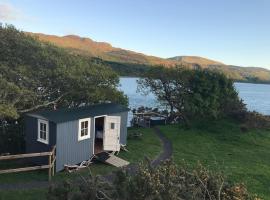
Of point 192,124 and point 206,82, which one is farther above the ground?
point 206,82

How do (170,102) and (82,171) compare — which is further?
(170,102)

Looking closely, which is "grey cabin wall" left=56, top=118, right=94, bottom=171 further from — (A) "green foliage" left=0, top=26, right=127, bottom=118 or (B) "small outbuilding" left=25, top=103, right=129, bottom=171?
(A) "green foliage" left=0, top=26, right=127, bottom=118

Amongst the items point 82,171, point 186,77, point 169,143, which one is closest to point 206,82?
point 186,77

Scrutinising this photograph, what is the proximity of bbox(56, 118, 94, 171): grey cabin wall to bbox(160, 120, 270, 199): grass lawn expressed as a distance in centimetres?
710

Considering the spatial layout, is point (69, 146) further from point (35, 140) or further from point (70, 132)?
point (35, 140)

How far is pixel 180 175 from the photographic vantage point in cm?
1090

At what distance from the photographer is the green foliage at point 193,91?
1531 inches

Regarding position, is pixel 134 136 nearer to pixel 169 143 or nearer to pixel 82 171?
pixel 169 143

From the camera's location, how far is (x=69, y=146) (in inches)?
848

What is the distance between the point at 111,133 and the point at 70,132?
4.27m

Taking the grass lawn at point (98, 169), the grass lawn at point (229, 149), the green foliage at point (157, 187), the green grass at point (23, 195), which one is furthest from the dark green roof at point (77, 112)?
the green foliage at point (157, 187)

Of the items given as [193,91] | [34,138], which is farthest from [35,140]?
[193,91]

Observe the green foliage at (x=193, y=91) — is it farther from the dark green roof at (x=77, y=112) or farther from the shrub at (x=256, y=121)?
the dark green roof at (x=77, y=112)

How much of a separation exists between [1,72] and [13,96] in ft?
6.18
